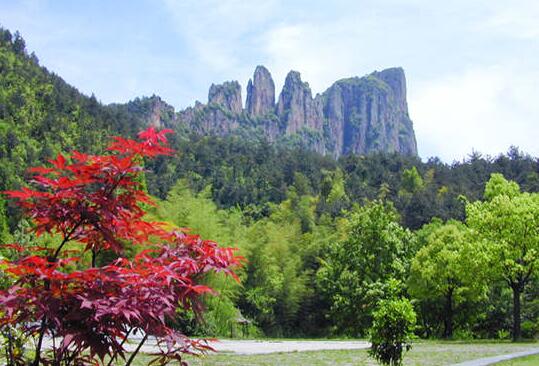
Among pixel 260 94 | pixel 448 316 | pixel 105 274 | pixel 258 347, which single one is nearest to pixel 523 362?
pixel 258 347

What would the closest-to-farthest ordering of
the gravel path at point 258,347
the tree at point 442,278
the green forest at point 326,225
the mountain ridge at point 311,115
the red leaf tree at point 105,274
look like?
the red leaf tree at point 105,274
the gravel path at point 258,347
the green forest at point 326,225
the tree at point 442,278
the mountain ridge at point 311,115

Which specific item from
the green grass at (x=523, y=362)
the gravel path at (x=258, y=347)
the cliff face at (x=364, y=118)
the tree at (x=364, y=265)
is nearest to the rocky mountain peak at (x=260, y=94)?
the cliff face at (x=364, y=118)

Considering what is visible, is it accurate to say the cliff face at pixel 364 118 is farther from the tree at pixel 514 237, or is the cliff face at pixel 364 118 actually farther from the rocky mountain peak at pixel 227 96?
the tree at pixel 514 237

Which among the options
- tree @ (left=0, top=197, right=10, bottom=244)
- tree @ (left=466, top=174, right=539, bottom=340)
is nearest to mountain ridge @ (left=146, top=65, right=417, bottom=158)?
tree @ (left=0, top=197, right=10, bottom=244)

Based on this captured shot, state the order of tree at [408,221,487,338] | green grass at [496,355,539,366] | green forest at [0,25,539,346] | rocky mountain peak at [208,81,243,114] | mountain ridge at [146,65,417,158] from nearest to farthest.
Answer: green grass at [496,355,539,366], green forest at [0,25,539,346], tree at [408,221,487,338], mountain ridge at [146,65,417,158], rocky mountain peak at [208,81,243,114]

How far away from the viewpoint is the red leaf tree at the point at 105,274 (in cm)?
281

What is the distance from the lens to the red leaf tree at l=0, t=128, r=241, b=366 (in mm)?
2811

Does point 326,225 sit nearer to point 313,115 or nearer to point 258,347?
point 258,347

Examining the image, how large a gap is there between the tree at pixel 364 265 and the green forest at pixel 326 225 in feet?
0.24

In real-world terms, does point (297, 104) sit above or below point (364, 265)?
above

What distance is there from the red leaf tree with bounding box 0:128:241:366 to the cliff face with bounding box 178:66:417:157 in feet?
441

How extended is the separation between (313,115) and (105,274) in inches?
6798

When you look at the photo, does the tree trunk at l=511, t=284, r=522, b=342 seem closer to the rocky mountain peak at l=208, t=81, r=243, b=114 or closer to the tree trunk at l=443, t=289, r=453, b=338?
the tree trunk at l=443, t=289, r=453, b=338

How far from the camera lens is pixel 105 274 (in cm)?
296
